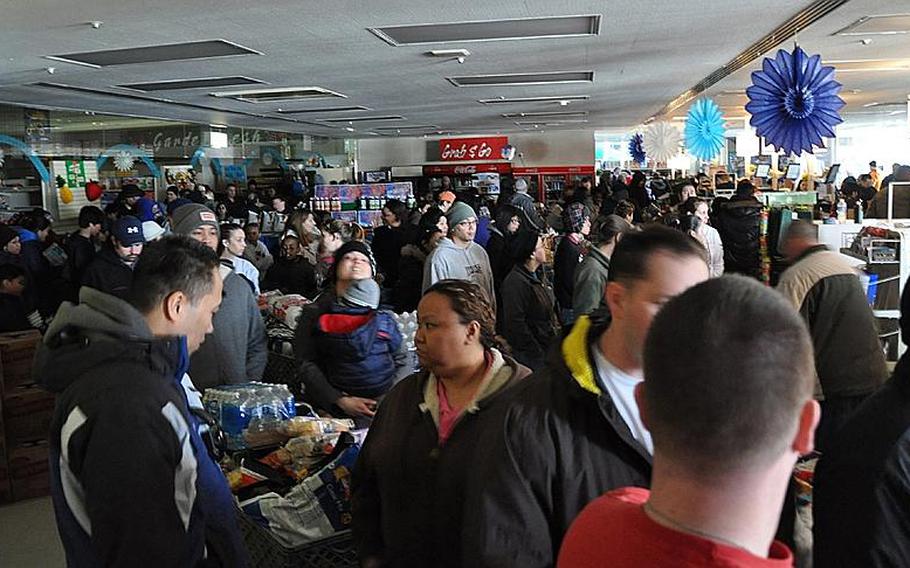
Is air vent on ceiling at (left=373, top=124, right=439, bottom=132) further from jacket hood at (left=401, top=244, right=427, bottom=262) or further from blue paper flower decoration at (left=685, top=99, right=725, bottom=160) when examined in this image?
jacket hood at (left=401, top=244, right=427, bottom=262)

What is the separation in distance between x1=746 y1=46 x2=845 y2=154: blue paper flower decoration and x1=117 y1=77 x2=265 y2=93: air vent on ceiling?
565cm

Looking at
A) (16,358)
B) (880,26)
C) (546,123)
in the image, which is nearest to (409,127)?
(546,123)

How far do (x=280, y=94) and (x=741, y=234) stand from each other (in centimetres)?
597

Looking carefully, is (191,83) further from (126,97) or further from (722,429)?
(722,429)

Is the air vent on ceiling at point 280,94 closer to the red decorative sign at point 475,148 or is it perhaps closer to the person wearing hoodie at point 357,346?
the person wearing hoodie at point 357,346

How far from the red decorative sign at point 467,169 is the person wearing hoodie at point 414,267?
13997 millimetres

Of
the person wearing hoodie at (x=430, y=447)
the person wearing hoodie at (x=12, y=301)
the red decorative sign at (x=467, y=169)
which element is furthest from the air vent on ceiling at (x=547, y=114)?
the person wearing hoodie at (x=430, y=447)

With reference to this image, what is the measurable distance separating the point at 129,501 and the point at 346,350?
1895 millimetres

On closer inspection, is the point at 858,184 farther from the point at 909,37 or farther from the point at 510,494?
the point at 510,494

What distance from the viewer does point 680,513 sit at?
1066 mm

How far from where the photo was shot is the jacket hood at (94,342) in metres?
1.95

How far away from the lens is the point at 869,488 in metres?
1.58

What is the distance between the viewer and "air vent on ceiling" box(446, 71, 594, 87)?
9.70 m

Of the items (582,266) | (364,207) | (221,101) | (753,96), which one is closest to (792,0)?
(753,96)
